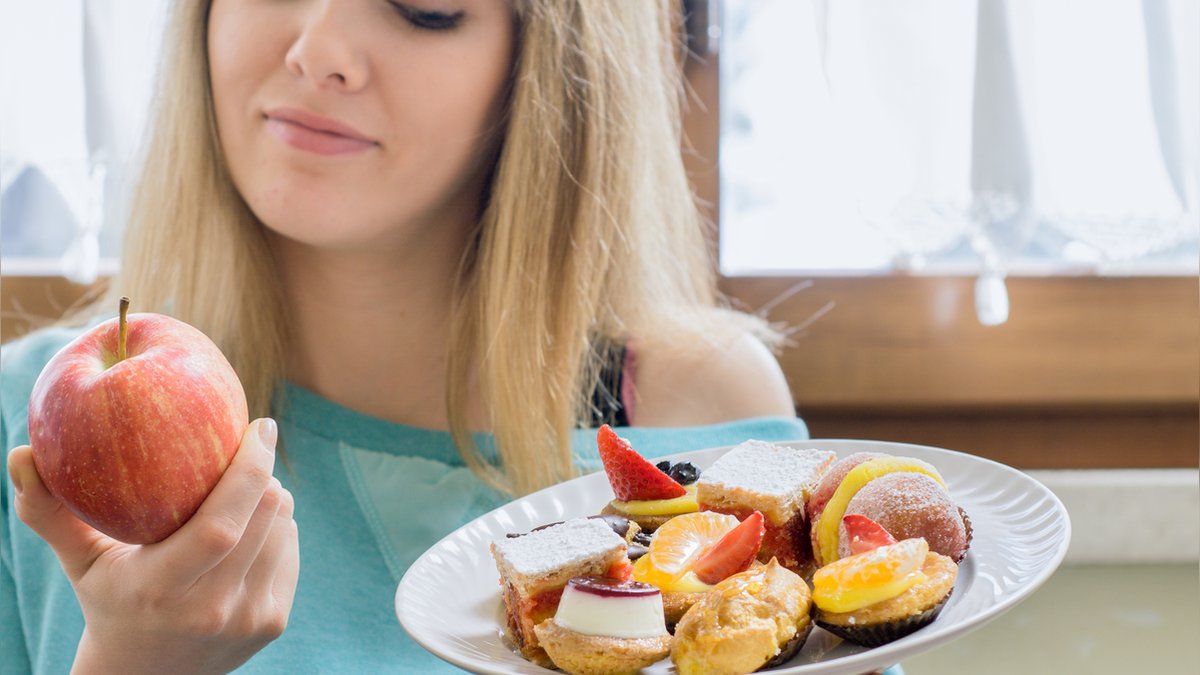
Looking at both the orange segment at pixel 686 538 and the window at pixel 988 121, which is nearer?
the orange segment at pixel 686 538

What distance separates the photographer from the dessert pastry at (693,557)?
671 mm

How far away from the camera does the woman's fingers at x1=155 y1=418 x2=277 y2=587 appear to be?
0.64m

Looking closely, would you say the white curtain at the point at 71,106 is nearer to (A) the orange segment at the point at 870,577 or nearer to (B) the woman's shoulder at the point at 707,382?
(B) the woman's shoulder at the point at 707,382

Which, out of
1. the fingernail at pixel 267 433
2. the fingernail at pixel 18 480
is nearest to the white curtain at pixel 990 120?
the fingernail at pixel 267 433

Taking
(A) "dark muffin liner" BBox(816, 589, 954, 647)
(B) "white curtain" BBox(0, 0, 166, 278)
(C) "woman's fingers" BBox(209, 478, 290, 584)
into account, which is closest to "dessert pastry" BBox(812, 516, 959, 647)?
(A) "dark muffin liner" BBox(816, 589, 954, 647)

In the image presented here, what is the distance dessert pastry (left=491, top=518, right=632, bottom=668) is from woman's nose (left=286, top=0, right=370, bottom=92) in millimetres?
540

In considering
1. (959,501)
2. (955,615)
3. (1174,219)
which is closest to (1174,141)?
(1174,219)

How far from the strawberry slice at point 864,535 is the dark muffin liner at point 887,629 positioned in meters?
0.05

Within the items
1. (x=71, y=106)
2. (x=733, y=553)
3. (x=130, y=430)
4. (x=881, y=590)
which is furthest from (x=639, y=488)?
(x=71, y=106)

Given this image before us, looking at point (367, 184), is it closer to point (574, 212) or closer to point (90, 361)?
point (574, 212)

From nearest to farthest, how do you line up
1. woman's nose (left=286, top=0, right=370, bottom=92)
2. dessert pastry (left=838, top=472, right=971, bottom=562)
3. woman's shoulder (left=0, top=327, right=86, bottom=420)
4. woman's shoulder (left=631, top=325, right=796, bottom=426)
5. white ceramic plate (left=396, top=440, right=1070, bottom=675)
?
white ceramic plate (left=396, top=440, right=1070, bottom=675)
dessert pastry (left=838, top=472, right=971, bottom=562)
woman's nose (left=286, top=0, right=370, bottom=92)
woman's shoulder (left=0, top=327, right=86, bottom=420)
woman's shoulder (left=631, top=325, right=796, bottom=426)

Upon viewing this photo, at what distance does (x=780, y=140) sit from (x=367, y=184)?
2.24 ft

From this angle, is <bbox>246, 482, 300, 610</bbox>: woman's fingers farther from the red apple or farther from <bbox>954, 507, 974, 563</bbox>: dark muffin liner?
<bbox>954, 507, 974, 563</bbox>: dark muffin liner

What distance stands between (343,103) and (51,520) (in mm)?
502
